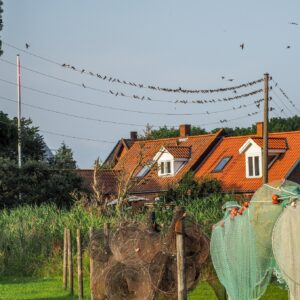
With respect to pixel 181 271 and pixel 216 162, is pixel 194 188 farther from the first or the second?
pixel 181 271

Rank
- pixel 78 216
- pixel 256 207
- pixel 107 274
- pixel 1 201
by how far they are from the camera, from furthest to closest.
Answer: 1. pixel 1 201
2. pixel 78 216
3. pixel 107 274
4. pixel 256 207

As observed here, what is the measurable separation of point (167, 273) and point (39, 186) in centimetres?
3598

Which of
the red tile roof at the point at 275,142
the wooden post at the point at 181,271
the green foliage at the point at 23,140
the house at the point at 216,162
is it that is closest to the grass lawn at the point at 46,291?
the wooden post at the point at 181,271

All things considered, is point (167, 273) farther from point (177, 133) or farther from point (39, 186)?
point (177, 133)

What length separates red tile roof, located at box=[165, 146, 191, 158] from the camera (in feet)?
222

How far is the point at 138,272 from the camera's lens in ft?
56.3

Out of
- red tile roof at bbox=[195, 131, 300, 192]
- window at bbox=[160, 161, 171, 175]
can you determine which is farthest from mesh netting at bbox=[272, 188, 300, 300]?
window at bbox=[160, 161, 171, 175]

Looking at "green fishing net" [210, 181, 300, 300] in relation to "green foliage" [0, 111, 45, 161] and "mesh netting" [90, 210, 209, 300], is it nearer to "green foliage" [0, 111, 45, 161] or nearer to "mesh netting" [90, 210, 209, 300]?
"mesh netting" [90, 210, 209, 300]

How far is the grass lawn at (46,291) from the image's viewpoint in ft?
71.2

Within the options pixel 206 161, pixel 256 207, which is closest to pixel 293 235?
pixel 256 207

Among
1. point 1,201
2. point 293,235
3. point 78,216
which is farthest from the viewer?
point 1,201

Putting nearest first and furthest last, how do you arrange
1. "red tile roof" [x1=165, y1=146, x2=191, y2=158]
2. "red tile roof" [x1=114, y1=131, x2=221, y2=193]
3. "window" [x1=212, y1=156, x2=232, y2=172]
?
"window" [x1=212, y1=156, x2=232, y2=172]
"red tile roof" [x1=114, y1=131, x2=221, y2=193]
"red tile roof" [x1=165, y1=146, x2=191, y2=158]

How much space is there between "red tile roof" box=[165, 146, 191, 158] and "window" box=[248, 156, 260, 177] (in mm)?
7189

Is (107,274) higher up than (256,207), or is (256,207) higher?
(256,207)
